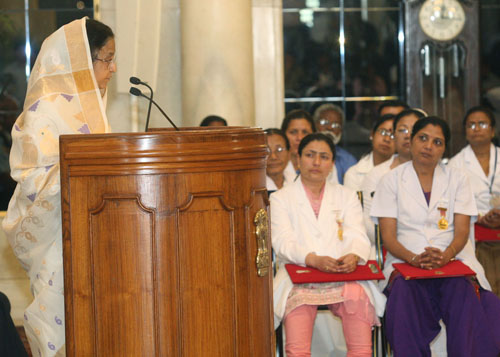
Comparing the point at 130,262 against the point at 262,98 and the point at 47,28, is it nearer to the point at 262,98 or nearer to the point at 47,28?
the point at 262,98

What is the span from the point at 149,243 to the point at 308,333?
195cm

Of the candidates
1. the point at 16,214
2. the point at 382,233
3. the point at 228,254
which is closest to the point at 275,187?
the point at 382,233

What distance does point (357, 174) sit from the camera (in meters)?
5.59

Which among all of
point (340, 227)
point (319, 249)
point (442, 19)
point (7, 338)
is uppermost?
point (442, 19)

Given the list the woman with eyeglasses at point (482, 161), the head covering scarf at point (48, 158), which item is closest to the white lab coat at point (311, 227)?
the woman with eyeglasses at point (482, 161)

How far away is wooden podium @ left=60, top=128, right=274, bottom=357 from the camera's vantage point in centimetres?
225

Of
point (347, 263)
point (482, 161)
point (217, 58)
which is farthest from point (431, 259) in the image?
point (217, 58)

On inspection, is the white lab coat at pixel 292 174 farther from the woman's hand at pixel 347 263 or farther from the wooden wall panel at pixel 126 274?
the wooden wall panel at pixel 126 274

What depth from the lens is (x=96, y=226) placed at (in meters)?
2.28

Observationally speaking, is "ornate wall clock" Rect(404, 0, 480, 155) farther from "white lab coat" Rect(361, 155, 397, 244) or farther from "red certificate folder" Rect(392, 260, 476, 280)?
"red certificate folder" Rect(392, 260, 476, 280)

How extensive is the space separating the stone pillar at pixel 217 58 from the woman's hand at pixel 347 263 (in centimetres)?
205

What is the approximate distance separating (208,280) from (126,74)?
3189 mm

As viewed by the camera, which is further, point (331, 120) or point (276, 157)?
point (331, 120)

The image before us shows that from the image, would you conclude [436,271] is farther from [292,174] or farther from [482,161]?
[482,161]
